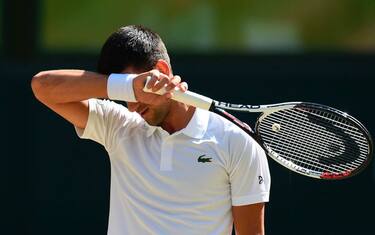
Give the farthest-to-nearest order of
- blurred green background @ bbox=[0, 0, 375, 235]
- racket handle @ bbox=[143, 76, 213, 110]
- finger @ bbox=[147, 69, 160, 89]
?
blurred green background @ bbox=[0, 0, 375, 235], racket handle @ bbox=[143, 76, 213, 110], finger @ bbox=[147, 69, 160, 89]

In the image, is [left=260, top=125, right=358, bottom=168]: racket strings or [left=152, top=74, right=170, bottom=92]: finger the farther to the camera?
[left=260, top=125, right=358, bottom=168]: racket strings

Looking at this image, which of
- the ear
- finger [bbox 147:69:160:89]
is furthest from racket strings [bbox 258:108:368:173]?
finger [bbox 147:69:160:89]

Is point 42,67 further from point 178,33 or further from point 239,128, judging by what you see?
point 239,128

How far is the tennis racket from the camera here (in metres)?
3.74

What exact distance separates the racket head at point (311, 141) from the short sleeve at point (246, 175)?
21cm

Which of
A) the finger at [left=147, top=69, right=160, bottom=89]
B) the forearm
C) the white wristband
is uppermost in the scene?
the finger at [left=147, top=69, right=160, bottom=89]

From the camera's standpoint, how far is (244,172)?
3.53 meters

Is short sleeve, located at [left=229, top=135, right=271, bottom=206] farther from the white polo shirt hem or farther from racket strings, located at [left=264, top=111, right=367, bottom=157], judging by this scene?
racket strings, located at [left=264, top=111, right=367, bottom=157]

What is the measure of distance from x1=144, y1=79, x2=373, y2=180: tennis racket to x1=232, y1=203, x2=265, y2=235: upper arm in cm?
30

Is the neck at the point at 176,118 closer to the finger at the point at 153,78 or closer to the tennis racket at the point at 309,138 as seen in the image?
the tennis racket at the point at 309,138

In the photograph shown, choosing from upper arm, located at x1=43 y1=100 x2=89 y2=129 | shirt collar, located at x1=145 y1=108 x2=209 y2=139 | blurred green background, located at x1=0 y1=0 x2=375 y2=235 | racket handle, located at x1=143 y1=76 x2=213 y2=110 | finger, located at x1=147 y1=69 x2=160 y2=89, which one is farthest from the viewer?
blurred green background, located at x1=0 y1=0 x2=375 y2=235

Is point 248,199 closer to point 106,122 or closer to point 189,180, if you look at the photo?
point 189,180

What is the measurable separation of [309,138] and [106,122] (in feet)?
2.64

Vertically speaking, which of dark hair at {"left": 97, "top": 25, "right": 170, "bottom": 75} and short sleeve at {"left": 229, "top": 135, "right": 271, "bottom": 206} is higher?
dark hair at {"left": 97, "top": 25, "right": 170, "bottom": 75}
